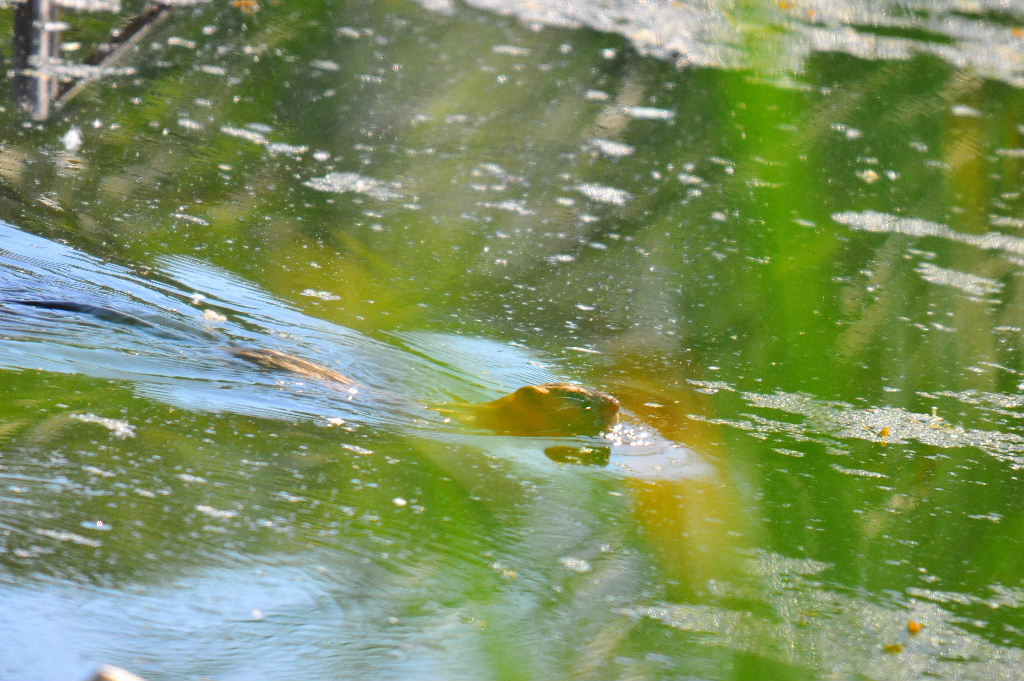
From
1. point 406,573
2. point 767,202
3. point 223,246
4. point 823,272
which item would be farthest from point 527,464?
point 767,202

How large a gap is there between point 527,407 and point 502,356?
1.77 feet

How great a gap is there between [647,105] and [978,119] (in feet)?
6.57

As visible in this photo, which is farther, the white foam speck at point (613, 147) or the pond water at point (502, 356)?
the white foam speck at point (613, 147)

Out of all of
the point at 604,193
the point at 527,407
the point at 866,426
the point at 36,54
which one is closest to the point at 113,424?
the point at 527,407

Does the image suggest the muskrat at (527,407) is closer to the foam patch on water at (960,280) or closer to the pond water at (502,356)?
the pond water at (502,356)

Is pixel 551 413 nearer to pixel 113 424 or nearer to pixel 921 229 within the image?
pixel 113 424

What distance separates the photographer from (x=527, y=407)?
11.0 ft

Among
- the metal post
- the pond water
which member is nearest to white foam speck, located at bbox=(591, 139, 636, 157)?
the pond water

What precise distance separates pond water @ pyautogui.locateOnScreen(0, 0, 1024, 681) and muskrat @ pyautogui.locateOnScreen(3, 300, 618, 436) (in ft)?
0.17

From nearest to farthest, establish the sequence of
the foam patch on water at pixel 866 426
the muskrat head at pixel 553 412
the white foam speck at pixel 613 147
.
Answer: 1. the muskrat head at pixel 553 412
2. the foam patch on water at pixel 866 426
3. the white foam speck at pixel 613 147

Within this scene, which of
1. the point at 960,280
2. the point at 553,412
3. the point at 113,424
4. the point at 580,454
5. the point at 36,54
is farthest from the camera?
the point at 36,54

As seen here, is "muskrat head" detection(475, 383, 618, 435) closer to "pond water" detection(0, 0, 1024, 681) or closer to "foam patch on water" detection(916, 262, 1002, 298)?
"pond water" detection(0, 0, 1024, 681)

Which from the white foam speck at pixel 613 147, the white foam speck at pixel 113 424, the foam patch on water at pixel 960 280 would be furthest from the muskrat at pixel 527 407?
the white foam speck at pixel 613 147

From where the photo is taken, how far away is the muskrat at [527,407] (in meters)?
3.34
